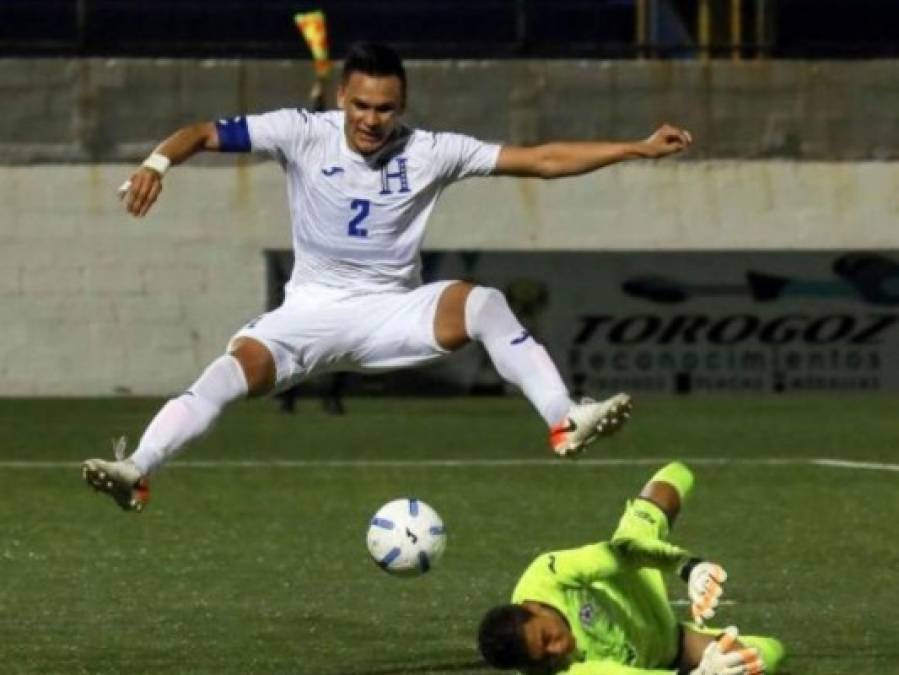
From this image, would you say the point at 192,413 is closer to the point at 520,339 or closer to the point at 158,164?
the point at 158,164

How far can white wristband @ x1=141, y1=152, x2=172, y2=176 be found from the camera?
10.8 meters

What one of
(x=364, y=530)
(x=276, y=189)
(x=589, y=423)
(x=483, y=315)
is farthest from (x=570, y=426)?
(x=276, y=189)

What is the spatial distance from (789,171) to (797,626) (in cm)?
1597

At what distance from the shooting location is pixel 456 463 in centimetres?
2038

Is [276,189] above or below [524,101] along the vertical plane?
below

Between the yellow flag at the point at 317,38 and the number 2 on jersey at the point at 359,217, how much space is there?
13685 mm

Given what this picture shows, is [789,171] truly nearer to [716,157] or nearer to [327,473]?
[716,157]

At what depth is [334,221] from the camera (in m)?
11.4

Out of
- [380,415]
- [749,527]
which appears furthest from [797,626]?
[380,415]

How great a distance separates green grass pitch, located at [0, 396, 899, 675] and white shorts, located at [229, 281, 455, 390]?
1181mm

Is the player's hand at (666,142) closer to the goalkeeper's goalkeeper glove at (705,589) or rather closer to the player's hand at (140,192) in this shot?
the player's hand at (140,192)

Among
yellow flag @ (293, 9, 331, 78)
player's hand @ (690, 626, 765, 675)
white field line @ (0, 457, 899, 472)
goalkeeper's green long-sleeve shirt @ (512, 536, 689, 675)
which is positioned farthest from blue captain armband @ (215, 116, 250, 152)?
yellow flag @ (293, 9, 331, 78)

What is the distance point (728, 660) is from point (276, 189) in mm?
18377

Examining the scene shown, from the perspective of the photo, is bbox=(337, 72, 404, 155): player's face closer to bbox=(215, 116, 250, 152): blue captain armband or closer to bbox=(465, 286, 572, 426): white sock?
bbox=(215, 116, 250, 152): blue captain armband
